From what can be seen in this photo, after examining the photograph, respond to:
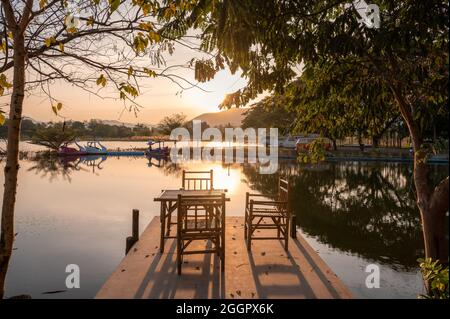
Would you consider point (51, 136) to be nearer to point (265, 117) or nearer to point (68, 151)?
point (68, 151)

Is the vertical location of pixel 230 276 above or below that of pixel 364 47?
below

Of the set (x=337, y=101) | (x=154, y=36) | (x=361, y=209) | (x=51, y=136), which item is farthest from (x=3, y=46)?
(x=51, y=136)

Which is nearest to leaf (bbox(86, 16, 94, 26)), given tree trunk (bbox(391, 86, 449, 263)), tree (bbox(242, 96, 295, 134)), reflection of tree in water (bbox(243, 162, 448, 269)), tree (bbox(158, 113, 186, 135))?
tree trunk (bbox(391, 86, 449, 263))

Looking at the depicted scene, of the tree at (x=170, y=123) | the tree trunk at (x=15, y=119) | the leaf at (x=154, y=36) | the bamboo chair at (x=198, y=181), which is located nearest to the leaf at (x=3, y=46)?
the tree trunk at (x=15, y=119)

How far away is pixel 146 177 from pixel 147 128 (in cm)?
7615

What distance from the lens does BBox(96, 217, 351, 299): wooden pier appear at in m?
4.36

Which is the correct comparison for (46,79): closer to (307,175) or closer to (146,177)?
(146,177)

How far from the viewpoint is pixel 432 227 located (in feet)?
13.9

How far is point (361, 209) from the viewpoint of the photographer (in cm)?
1395

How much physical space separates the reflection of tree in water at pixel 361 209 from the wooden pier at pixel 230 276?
1.88 meters

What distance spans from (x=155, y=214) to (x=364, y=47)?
10527 millimetres

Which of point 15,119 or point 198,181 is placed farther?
point 198,181

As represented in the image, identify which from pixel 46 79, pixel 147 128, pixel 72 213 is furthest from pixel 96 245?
pixel 147 128
